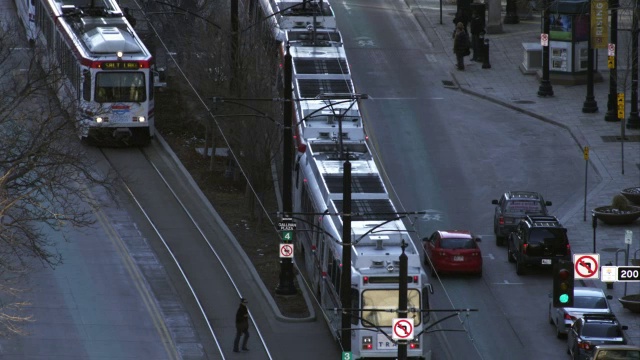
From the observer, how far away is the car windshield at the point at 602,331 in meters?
40.4

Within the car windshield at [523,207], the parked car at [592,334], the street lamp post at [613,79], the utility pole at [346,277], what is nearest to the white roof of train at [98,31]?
the car windshield at [523,207]

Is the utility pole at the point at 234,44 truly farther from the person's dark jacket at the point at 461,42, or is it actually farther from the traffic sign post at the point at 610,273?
the traffic sign post at the point at 610,273

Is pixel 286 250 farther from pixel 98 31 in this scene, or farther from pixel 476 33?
pixel 476 33

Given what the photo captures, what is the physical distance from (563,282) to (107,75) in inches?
1092

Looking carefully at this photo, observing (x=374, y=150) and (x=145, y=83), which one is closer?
(x=145, y=83)

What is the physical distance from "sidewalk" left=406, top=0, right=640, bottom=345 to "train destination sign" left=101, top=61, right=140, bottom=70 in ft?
50.2

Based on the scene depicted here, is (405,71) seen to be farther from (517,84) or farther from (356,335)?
(356,335)

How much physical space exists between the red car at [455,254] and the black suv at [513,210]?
2.71 meters

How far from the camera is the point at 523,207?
50156 millimetres

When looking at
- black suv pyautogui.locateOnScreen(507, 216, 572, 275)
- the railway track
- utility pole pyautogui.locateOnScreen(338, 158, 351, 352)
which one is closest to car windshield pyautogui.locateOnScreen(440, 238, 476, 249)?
black suv pyautogui.locateOnScreen(507, 216, 572, 275)

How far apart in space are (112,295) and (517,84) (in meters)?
28.6

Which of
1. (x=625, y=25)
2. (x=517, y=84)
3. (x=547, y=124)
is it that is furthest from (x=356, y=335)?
(x=625, y=25)

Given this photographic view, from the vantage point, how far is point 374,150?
59562 mm

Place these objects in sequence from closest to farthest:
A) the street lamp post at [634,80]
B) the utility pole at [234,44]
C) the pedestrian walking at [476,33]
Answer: the utility pole at [234,44] → the street lamp post at [634,80] → the pedestrian walking at [476,33]
